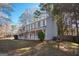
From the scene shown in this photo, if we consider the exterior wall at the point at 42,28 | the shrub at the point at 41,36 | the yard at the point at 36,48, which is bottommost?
the yard at the point at 36,48

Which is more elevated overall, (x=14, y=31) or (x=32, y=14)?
(x=32, y=14)

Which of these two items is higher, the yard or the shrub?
the shrub

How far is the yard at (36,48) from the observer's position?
2963mm

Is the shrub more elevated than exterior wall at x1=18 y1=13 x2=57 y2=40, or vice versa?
exterior wall at x1=18 y1=13 x2=57 y2=40

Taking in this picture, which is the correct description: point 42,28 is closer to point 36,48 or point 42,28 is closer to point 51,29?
point 51,29

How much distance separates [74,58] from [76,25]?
0.44 metres

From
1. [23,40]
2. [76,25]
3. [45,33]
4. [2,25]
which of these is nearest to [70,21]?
[76,25]

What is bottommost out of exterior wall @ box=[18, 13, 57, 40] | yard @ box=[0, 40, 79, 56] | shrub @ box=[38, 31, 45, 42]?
yard @ box=[0, 40, 79, 56]

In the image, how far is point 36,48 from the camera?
2.98 m

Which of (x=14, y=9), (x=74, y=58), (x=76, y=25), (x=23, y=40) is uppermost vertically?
(x=14, y=9)

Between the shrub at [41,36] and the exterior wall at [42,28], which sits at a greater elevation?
the exterior wall at [42,28]

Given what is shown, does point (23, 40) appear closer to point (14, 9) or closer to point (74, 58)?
point (14, 9)

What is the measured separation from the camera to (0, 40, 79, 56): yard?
296 cm

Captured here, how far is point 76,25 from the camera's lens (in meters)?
3.00
